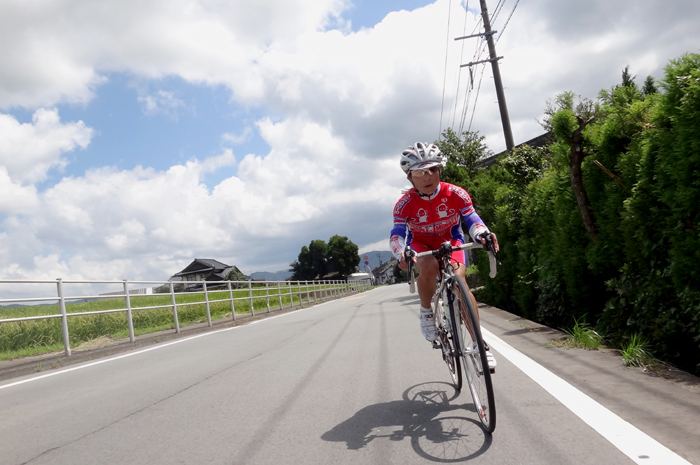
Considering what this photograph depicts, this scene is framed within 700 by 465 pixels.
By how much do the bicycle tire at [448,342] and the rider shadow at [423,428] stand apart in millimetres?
133

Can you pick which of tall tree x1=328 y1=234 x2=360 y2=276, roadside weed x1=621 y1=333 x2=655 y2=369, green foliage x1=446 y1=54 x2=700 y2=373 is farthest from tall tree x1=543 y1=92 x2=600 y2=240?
tall tree x1=328 y1=234 x2=360 y2=276

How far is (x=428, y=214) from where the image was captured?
4.27 meters

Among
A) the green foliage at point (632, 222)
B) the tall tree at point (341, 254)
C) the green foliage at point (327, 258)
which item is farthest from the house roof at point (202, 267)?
the green foliage at point (632, 222)

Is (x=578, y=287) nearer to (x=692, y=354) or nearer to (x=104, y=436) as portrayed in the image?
(x=692, y=354)

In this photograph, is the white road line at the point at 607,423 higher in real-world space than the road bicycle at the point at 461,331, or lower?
lower

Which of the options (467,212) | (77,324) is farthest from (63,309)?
(467,212)

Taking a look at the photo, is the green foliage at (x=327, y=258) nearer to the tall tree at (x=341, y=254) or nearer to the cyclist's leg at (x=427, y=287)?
the tall tree at (x=341, y=254)

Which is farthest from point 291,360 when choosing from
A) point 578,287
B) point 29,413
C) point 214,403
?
point 578,287

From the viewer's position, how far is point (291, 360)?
6.74 meters

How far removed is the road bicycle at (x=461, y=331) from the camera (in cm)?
313

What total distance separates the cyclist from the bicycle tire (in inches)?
4.2

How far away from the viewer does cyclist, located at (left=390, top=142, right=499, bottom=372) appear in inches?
159

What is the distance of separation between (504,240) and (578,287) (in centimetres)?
491

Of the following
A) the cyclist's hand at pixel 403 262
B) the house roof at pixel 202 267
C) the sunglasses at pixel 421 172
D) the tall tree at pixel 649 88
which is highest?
the house roof at pixel 202 267
